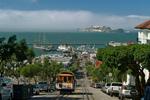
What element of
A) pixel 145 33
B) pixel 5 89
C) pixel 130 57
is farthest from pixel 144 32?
pixel 5 89

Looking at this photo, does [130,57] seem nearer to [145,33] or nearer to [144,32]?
[145,33]

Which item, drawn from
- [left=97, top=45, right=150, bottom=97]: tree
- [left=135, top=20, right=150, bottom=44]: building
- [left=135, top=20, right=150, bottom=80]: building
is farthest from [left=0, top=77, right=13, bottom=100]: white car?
[left=135, top=20, right=150, bottom=44]: building

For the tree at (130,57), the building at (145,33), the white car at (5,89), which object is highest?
the building at (145,33)

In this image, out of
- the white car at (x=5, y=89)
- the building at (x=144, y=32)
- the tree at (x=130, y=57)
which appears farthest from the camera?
the building at (x=144, y=32)

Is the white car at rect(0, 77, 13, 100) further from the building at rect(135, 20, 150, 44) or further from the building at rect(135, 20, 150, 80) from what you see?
the building at rect(135, 20, 150, 44)

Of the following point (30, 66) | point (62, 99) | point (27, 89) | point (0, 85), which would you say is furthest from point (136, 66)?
point (30, 66)

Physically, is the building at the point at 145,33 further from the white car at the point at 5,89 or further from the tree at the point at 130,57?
the white car at the point at 5,89

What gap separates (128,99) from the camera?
5081cm

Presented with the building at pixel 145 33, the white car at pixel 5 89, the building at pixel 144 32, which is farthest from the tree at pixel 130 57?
the building at pixel 144 32

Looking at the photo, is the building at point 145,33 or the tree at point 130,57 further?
the building at point 145,33

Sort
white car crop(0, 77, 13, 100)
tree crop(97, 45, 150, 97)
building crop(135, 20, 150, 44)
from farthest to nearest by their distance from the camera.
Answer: building crop(135, 20, 150, 44) < tree crop(97, 45, 150, 97) < white car crop(0, 77, 13, 100)

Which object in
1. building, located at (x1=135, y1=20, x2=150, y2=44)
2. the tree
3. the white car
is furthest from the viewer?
building, located at (x1=135, y1=20, x2=150, y2=44)

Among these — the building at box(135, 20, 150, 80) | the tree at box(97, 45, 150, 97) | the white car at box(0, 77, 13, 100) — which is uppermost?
the building at box(135, 20, 150, 80)

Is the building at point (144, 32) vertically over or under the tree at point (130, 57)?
over
